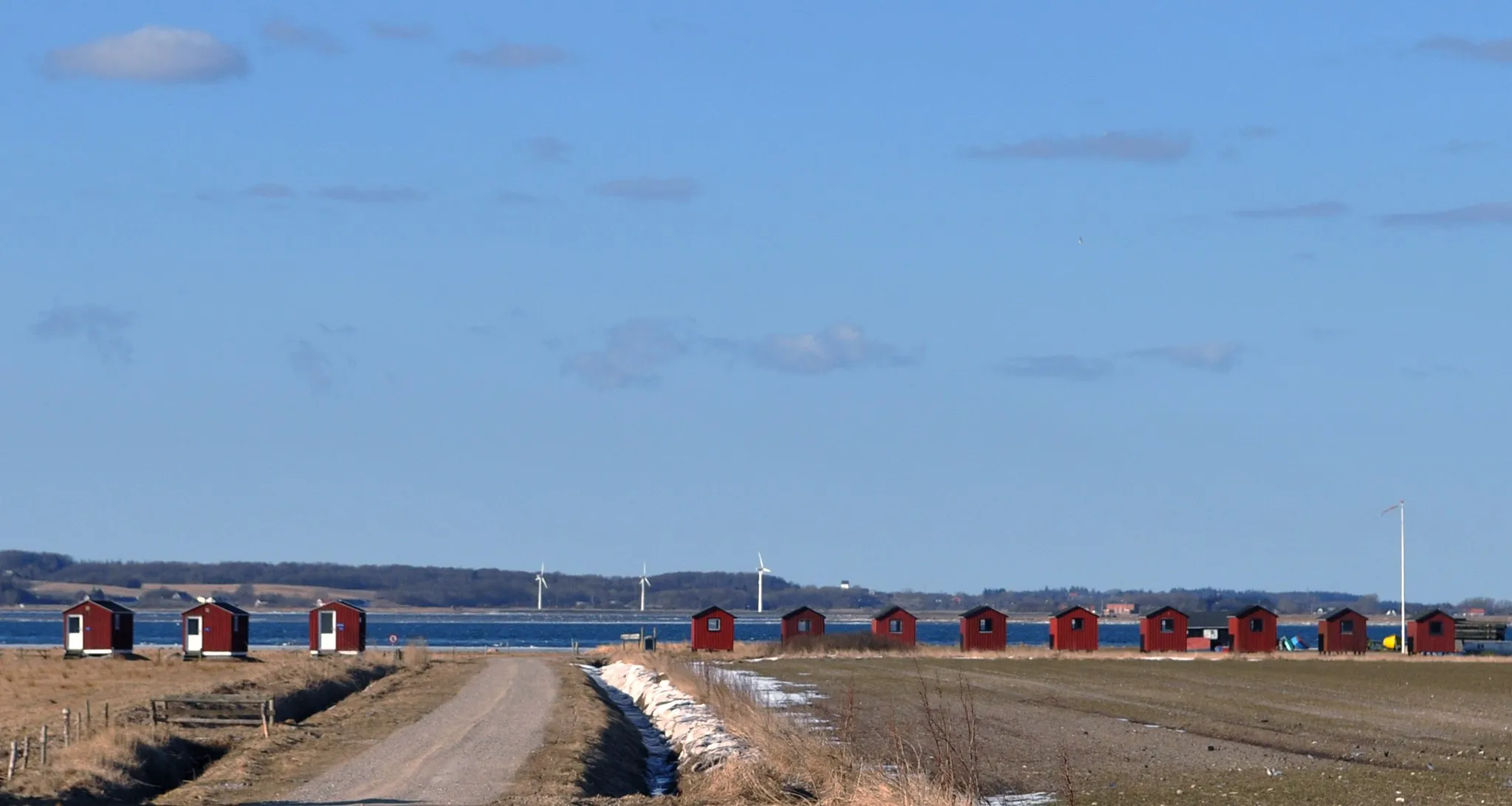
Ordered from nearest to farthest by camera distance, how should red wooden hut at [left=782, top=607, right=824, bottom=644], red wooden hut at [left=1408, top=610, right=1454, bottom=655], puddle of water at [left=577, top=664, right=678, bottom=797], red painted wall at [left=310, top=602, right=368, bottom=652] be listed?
puddle of water at [left=577, top=664, right=678, bottom=797] → red painted wall at [left=310, top=602, right=368, bottom=652] → red wooden hut at [left=1408, top=610, right=1454, bottom=655] → red wooden hut at [left=782, top=607, right=824, bottom=644]

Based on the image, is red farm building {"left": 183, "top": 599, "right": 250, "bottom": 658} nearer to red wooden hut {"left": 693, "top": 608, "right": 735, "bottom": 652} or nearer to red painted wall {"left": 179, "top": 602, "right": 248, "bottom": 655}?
red painted wall {"left": 179, "top": 602, "right": 248, "bottom": 655}

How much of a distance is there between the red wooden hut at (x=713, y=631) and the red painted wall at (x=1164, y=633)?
931 inches

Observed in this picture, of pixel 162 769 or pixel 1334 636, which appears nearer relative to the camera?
pixel 162 769

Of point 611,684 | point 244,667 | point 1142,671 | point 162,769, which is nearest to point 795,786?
point 162,769

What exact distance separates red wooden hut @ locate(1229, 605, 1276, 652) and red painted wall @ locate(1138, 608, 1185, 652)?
4784mm

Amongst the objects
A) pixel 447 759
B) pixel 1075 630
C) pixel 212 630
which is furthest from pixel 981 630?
pixel 447 759

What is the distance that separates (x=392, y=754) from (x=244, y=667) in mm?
48510

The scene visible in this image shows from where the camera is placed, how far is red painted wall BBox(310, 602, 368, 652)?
95688 mm

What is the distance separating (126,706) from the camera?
149 feet

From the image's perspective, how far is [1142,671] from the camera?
72.9 metres

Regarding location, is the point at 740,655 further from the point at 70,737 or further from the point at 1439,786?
the point at 1439,786

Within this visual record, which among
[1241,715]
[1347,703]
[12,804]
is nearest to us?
[12,804]

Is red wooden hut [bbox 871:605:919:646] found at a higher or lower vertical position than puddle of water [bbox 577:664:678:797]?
higher

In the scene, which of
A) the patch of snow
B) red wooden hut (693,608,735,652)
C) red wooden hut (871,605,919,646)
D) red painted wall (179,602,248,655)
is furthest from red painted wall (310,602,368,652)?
the patch of snow
